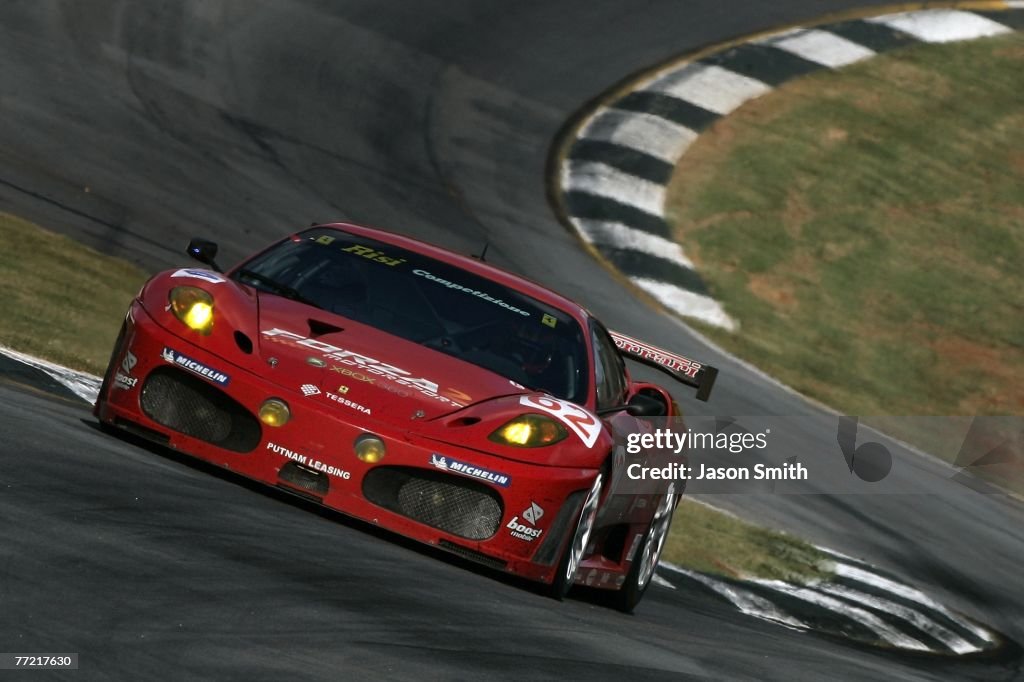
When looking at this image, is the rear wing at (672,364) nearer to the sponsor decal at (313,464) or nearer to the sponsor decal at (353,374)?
the sponsor decal at (353,374)

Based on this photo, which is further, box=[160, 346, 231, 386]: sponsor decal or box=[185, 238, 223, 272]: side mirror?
box=[185, 238, 223, 272]: side mirror

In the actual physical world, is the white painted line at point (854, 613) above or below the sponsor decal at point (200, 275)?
below

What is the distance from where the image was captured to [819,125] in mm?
17562

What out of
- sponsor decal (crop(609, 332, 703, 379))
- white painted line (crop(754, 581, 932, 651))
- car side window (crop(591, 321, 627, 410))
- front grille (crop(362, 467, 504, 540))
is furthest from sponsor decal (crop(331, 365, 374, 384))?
white painted line (crop(754, 581, 932, 651))

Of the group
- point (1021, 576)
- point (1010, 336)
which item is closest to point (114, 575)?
point (1021, 576)

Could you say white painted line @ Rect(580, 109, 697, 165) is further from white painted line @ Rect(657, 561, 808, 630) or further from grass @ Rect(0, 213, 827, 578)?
white painted line @ Rect(657, 561, 808, 630)

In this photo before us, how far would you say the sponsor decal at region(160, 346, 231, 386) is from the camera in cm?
565

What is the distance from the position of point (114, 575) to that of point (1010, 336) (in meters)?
11.5

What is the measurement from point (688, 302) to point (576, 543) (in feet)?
27.0

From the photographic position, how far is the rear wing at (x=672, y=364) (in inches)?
318

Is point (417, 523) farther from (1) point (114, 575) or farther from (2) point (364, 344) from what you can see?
(1) point (114, 575)

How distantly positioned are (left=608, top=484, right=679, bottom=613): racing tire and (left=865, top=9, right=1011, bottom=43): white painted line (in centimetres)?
1379

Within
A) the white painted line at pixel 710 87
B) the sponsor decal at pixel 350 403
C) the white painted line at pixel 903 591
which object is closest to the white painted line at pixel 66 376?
the sponsor decal at pixel 350 403
